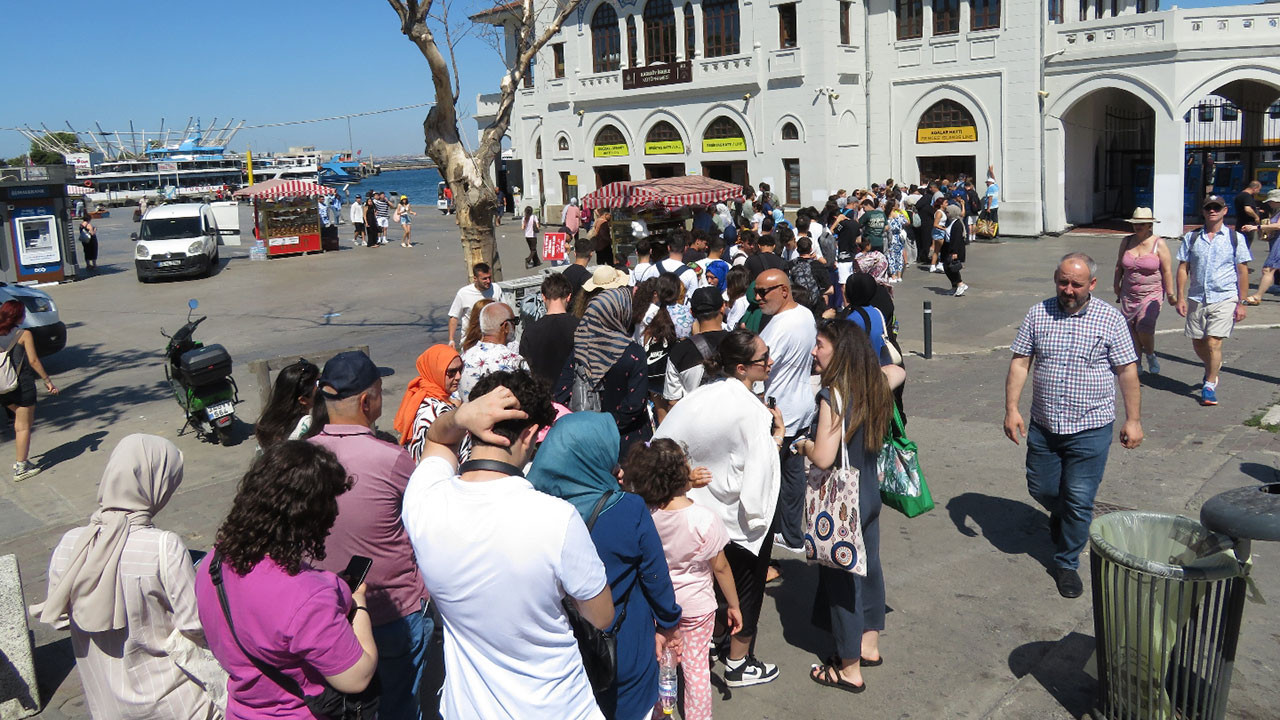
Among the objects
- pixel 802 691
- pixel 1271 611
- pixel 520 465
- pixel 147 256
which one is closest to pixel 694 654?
pixel 802 691

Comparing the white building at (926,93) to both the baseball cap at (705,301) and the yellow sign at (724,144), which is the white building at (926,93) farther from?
the baseball cap at (705,301)

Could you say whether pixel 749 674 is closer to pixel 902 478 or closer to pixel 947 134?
pixel 902 478

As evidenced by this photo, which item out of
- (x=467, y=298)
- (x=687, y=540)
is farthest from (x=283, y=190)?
(x=687, y=540)

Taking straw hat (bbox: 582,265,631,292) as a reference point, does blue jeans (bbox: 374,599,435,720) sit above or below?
below

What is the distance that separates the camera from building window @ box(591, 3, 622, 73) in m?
35.2

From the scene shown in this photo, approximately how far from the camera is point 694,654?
4.23m

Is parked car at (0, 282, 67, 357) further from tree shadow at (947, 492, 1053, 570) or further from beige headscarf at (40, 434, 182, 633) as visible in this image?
tree shadow at (947, 492, 1053, 570)

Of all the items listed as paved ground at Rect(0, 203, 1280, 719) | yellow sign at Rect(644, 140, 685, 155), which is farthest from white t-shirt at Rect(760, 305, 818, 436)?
yellow sign at Rect(644, 140, 685, 155)

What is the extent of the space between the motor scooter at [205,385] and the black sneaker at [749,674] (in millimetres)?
6691

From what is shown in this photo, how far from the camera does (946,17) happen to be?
2783 centimetres

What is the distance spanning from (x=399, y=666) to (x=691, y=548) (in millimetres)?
1274

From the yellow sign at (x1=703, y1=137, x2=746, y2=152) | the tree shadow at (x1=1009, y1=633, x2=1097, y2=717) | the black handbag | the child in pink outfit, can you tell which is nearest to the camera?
the black handbag

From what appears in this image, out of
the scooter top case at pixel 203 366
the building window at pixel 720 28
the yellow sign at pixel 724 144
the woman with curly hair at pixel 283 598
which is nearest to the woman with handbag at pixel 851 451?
the woman with curly hair at pixel 283 598

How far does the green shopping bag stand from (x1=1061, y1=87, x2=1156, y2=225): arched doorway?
24023 mm
